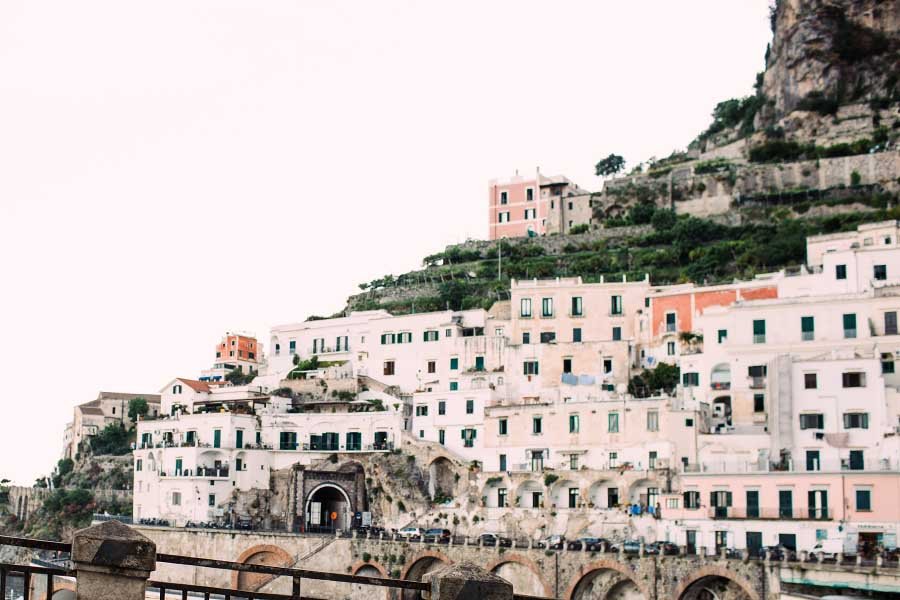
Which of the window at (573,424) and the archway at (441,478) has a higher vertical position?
the window at (573,424)

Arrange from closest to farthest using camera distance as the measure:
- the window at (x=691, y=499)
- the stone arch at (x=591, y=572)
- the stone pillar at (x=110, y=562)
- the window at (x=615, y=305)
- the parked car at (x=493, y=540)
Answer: the stone pillar at (x=110, y=562) → the stone arch at (x=591, y=572) → the window at (x=691, y=499) → the parked car at (x=493, y=540) → the window at (x=615, y=305)

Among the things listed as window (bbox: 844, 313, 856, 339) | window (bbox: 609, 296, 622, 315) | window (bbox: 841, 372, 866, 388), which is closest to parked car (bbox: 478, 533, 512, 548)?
window (bbox: 841, 372, 866, 388)

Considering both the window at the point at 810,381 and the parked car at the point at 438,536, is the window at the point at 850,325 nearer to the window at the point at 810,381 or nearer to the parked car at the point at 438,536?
the window at the point at 810,381

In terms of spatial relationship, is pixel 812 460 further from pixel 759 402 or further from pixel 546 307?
pixel 546 307

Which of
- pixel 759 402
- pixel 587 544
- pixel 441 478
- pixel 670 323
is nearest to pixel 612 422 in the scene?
pixel 759 402

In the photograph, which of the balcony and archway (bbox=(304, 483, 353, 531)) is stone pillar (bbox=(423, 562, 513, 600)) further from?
archway (bbox=(304, 483, 353, 531))

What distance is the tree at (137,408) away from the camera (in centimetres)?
9550

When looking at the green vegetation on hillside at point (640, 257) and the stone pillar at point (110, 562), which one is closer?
the stone pillar at point (110, 562)

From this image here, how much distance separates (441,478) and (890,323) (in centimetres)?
2431

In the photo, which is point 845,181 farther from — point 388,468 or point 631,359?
point 388,468

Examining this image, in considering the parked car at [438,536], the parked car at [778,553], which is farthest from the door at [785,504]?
the parked car at [438,536]

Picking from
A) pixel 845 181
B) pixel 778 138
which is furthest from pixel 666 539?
pixel 778 138

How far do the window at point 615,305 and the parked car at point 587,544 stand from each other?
→ 16.7 m

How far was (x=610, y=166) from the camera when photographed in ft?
332
